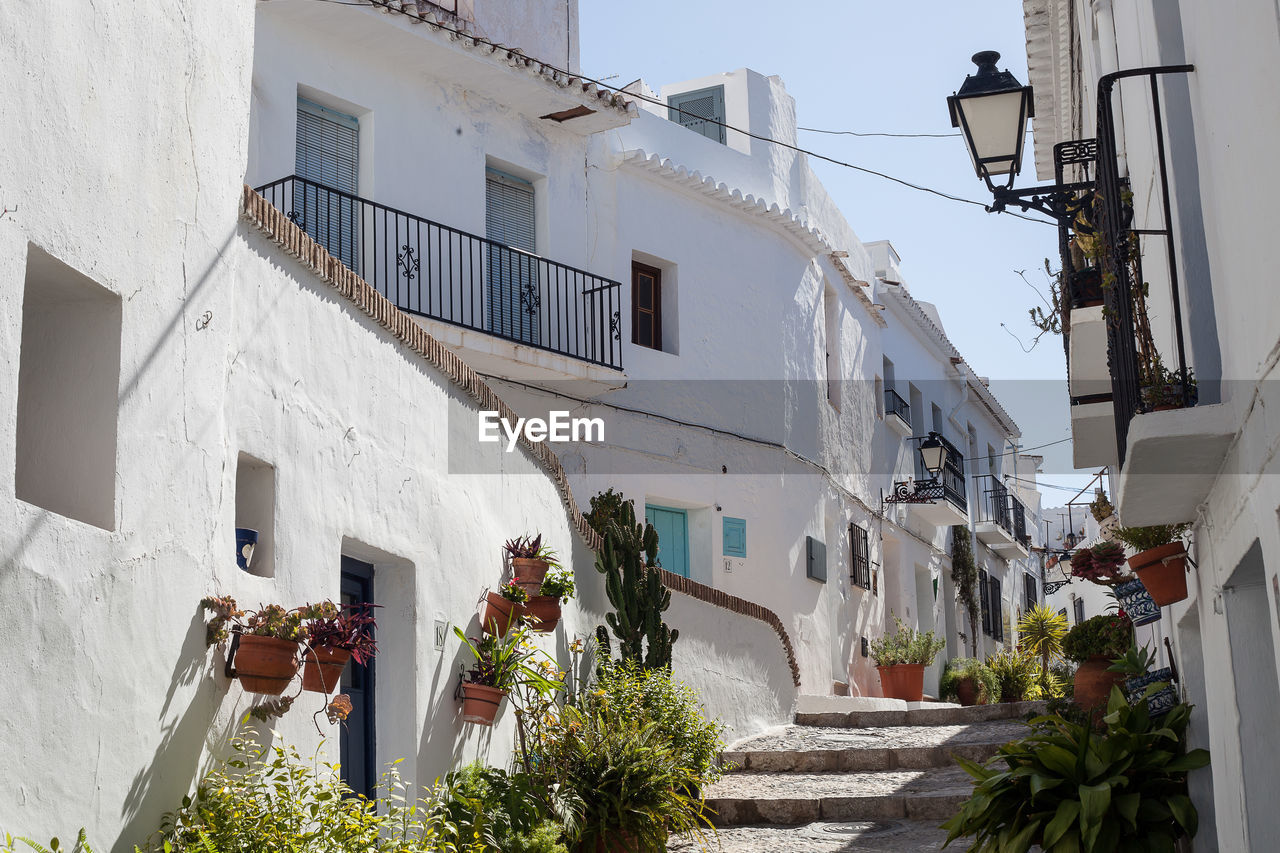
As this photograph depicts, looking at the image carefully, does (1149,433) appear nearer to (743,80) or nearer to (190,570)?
(190,570)

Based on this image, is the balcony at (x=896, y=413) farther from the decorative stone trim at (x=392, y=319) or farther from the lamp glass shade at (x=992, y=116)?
the lamp glass shade at (x=992, y=116)

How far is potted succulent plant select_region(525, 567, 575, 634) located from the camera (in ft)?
31.5

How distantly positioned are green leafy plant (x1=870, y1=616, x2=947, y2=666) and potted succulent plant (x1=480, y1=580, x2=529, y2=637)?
1104 cm

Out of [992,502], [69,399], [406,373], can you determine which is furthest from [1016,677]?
[69,399]

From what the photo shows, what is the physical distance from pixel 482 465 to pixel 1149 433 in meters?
5.28

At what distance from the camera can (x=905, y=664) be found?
19.4 m

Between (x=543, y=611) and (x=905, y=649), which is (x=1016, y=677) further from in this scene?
(x=543, y=611)

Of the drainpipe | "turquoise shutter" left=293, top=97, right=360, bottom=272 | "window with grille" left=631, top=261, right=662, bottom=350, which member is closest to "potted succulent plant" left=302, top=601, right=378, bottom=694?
the drainpipe

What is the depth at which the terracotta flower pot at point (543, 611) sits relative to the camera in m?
9.56

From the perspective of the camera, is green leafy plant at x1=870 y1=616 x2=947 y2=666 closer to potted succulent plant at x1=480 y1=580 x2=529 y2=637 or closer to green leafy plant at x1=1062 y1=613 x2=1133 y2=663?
green leafy plant at x1=1062 y1=613 x2=1133 y2=663

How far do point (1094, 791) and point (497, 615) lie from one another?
3992mm

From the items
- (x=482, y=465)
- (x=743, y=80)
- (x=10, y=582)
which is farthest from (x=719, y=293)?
(x=10, y=582)

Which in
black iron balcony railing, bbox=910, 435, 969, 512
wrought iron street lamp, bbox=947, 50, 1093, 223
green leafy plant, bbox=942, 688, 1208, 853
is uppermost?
black iron balcony railing, bbox=910, 435, 969, 512

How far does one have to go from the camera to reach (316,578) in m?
6.77
